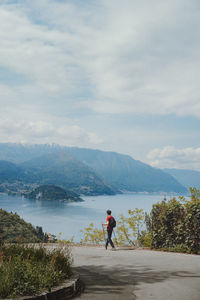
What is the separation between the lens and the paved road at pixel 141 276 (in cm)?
622

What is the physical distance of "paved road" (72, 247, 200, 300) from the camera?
20.4 feet

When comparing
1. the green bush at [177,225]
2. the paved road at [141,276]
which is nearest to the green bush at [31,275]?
the paved road at [141,276]

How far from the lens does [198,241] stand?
12.1 meters

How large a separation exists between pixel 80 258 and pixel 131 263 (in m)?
2.10

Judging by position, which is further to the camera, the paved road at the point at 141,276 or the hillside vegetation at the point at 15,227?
the hillside vegetation at the point at 15,227

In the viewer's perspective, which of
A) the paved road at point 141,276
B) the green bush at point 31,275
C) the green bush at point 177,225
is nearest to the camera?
the green bush at point 31,275

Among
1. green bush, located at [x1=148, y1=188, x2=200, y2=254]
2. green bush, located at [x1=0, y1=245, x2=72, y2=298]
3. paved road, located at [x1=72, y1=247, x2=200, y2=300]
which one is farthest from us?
green bush, located at [x1=148, y1=188, x2=200, y2=254]

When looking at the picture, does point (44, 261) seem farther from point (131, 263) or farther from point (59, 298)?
point (131, 263)

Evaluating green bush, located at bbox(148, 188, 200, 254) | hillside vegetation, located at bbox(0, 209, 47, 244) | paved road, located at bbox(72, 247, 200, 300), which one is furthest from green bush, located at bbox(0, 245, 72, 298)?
hillside vegetation, located at bbox(0, 209, 47, 244)

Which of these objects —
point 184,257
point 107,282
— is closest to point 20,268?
point 107,282

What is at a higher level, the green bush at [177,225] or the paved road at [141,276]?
the green bush at [177,225]

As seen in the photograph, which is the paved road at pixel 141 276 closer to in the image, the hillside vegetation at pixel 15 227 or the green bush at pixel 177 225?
the green bush at pixel 177 225

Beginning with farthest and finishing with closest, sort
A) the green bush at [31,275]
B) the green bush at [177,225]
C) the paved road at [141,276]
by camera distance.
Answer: the green bush at [177,225], the paved road at [141,276], the green bush at [31,275]

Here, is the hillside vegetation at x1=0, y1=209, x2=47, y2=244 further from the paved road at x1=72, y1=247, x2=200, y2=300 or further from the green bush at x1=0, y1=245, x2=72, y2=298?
the green bush at x1=0, y1=245, x2=72, y2=298
